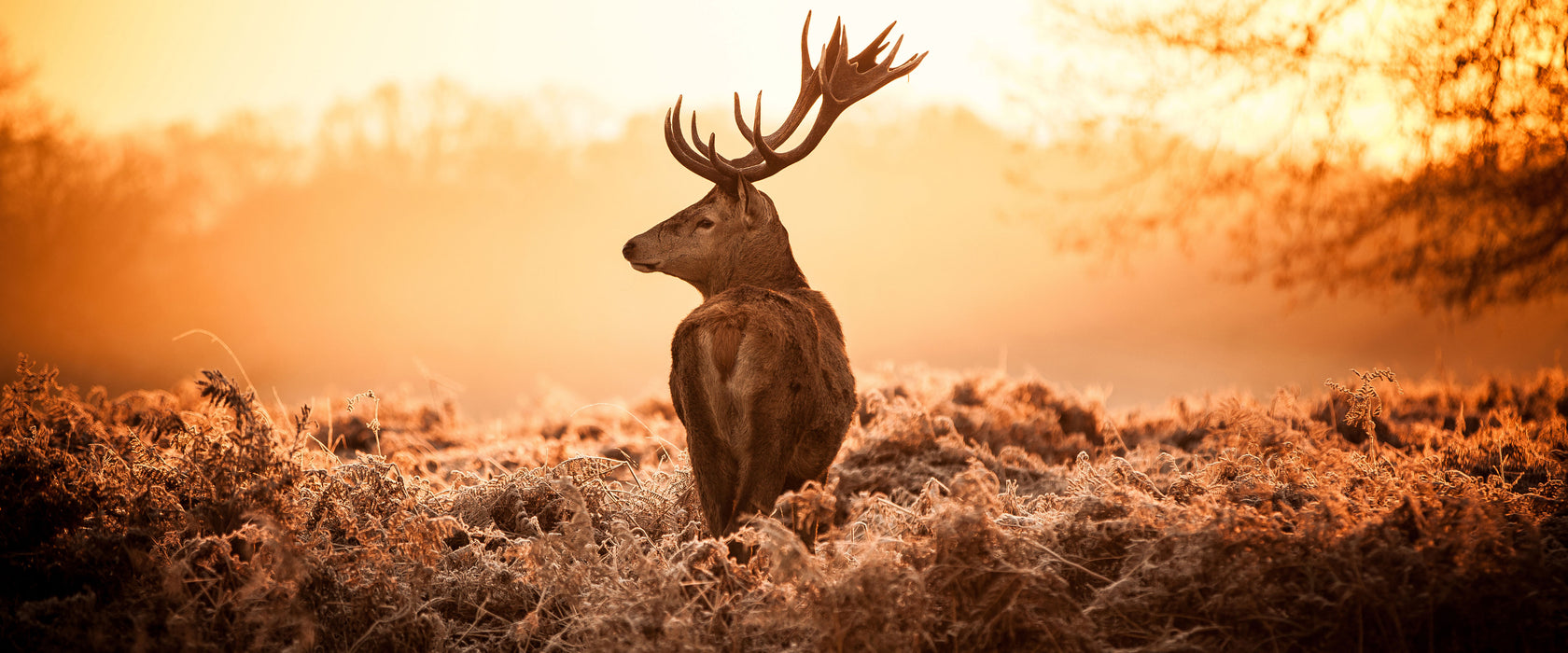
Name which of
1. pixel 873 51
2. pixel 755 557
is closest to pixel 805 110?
pixel 873 51

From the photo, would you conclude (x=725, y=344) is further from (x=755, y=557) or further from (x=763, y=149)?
(x=763, y=149)

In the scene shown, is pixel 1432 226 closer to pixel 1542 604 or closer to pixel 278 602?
pixel 1542 604

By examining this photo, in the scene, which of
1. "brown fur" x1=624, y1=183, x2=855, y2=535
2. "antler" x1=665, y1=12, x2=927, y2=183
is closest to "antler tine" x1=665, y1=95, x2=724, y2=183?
"antler" x1=665, y1=12, x2=927, y2=183

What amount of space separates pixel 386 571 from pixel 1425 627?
169 inches

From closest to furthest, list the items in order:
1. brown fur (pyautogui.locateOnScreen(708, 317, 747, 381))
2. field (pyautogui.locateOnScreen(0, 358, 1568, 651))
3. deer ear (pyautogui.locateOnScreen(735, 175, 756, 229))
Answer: field (pyautogui.locateOnScreen(0, 358, 1568, 651)), brown fur (pyautogui.locateOnScreen(708, 317, 747, 381)), deer ear (pyautogui.locateOnScreen(735, 175, 756, 229))

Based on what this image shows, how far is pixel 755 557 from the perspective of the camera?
4395 millimetres

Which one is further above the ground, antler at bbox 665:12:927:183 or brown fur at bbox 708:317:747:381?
antler at bbox 665:12:927:183

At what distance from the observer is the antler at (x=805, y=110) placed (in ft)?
19.7

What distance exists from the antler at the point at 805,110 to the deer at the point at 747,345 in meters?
0.01

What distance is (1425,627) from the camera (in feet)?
12.1

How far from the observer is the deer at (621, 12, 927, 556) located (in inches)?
180

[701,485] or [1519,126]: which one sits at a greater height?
[1519,126]

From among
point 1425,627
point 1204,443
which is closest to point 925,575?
point 1425,627

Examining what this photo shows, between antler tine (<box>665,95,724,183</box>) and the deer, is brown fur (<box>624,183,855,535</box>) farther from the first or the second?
antler tine (<box>665,95,724,183</box>)
